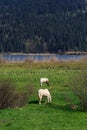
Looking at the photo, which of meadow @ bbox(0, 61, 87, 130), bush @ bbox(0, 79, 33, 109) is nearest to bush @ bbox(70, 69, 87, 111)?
meadow @ bbox(0, 61, 87, 130)

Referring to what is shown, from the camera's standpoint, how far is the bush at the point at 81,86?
73.8ft

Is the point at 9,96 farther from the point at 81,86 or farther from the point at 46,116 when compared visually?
the point at 81,86

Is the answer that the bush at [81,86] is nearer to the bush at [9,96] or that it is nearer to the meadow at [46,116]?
the meadow at [46,116]

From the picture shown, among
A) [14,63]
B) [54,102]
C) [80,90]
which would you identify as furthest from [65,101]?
[14,63]

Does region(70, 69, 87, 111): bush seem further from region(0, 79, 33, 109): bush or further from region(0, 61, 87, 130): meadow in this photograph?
region(0, 79, 33, 109): bush

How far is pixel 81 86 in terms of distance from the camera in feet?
74.2

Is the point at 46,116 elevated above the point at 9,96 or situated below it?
below

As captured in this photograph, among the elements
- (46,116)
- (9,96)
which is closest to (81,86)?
(46,116)

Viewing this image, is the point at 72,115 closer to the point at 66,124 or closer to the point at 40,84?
the point at 66,124

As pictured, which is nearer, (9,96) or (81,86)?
(81,86)

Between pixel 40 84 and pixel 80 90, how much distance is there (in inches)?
534

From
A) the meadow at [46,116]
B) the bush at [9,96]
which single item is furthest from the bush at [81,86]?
the bush at [9,96]

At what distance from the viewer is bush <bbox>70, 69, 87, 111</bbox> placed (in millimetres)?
22484

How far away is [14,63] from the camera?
70062 mm
